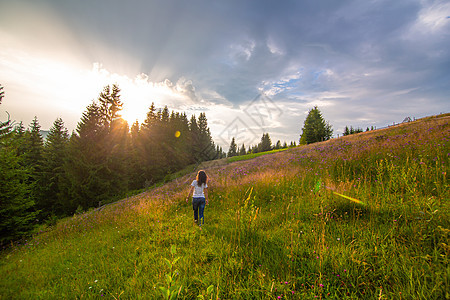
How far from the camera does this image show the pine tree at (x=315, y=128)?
43.4 m

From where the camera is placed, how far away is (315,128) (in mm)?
43812

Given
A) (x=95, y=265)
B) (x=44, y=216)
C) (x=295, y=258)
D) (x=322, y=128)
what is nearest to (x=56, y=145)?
(x=44, y=216)

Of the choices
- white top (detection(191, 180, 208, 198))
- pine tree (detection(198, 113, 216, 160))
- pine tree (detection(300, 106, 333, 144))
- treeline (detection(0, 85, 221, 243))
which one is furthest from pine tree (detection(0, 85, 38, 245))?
pine tree (detection(300, 106, 333, 144))

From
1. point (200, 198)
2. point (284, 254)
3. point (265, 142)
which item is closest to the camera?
point (284, 254)

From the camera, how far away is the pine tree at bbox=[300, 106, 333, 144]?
43.4m

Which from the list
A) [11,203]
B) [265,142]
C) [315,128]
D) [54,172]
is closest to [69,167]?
[54,172]

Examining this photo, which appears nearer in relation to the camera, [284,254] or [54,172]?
[284,254]

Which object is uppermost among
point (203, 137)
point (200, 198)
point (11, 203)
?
point (203, 137)

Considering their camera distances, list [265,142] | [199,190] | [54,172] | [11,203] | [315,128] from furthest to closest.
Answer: [265,142] < [315,128] < [54,172] < [11,203] < [199,190]

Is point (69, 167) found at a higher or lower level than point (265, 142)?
lower

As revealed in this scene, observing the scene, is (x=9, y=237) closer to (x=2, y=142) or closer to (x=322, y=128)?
(x=2, y=142)

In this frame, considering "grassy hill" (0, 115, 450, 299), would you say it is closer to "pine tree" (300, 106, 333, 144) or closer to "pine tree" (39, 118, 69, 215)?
"pine tree" (39, 118, 69, 215)

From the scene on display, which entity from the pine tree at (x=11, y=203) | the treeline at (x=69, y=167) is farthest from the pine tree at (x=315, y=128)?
the pine tree at (x=11, y=203)

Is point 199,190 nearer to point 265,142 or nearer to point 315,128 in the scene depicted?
point 315,128
